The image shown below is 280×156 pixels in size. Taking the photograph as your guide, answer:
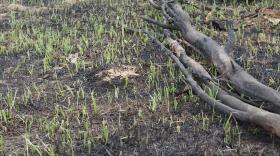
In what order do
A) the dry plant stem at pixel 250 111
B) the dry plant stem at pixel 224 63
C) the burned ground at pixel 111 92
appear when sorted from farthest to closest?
1. the dry plant stem at pixel 224 63
2. the burned ground at pixel 111 92
3. the dry plant stem at pixel 250 111

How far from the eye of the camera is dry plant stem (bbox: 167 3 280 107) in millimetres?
3612

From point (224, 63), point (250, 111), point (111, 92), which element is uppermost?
point (224, 63)

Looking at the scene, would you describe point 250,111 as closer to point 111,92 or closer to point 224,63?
point 224,63

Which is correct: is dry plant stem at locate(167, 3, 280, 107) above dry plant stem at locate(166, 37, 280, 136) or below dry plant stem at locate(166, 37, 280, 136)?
above

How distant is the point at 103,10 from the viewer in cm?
796

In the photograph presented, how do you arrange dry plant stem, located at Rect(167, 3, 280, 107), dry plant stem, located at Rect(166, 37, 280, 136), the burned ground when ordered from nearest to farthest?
dry plant stem, located at Rect(166, 37, 280, 136) → the burned ground → dry plant stem, located at Rect(167, 3, 280, 107)

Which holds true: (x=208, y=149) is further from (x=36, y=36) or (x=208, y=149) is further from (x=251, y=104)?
(x=36, y=36)

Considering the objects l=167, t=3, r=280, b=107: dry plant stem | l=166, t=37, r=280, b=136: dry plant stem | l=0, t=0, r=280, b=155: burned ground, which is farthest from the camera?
l=167, t=3, r=280, b=107: dry plant stem

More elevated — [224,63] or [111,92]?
[224,63]

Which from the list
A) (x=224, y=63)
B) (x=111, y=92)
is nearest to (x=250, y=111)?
(x=224, y=63)

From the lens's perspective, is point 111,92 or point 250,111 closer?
point 250,111

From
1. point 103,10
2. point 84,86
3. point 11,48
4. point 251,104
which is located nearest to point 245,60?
point 251,104

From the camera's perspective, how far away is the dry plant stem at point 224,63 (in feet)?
11.8

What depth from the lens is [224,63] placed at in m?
4.36
